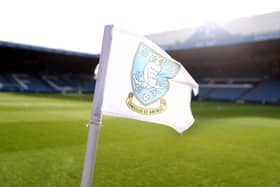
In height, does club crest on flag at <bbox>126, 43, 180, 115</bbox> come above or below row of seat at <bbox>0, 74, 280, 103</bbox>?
below

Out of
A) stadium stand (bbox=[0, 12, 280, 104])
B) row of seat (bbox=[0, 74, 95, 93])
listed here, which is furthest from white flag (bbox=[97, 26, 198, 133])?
row of seat (bbox=[0, 74, 95, 93])

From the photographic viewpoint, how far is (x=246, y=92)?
126 ft

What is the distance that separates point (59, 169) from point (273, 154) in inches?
180

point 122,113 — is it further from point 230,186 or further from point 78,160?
point 78,160

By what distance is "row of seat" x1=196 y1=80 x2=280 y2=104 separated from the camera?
3525 cm

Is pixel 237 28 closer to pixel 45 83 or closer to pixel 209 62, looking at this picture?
pixel 209 62

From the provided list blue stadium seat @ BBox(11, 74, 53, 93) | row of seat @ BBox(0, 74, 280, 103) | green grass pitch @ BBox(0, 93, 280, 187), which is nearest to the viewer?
green grass pitch @ BBox(0, 93, 280, 187)

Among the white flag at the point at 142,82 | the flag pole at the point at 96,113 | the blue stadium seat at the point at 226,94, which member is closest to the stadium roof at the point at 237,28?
the blue stadium seat at the point at 226,94

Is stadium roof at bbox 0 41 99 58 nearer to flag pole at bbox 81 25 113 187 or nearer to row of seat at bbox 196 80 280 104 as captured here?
row of seat at bbox 196 80 280 104

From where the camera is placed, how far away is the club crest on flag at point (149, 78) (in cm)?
207

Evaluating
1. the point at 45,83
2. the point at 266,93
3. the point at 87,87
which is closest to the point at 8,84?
the point at 45,83

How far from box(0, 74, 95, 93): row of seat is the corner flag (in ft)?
142

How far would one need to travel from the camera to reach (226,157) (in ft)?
20.3

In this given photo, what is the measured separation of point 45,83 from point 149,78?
48.3 m
